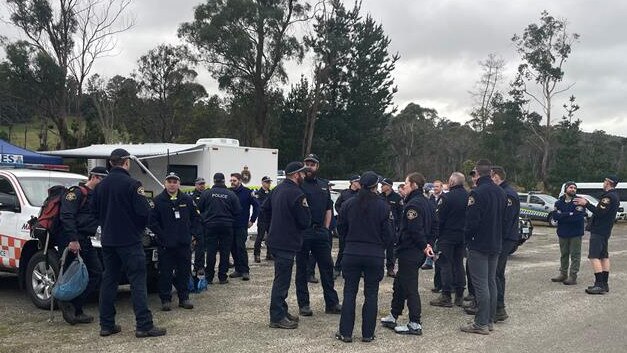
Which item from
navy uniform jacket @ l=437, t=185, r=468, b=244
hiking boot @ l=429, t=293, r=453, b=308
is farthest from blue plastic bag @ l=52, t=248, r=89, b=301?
navy uniform jacket @ l=437, t=185, r=468, b=244

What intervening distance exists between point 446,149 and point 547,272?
198ft

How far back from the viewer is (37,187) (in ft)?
25.9

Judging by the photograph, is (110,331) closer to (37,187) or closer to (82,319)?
(82,319)

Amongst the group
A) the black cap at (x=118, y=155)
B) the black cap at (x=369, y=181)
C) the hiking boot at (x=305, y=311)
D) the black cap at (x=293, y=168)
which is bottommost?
the hiking boot at (x=305, y=311)

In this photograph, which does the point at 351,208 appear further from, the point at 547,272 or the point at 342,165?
the point at 342,165

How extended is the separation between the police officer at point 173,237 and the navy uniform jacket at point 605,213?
623cm

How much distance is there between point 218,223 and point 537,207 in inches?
863

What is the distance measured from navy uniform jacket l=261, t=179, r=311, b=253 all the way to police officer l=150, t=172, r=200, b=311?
1393mm

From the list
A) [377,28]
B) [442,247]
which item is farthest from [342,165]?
[442,247]

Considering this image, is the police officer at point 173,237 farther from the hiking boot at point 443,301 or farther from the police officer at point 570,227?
the police officer at point 570,227

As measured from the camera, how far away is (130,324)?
21.5 ft

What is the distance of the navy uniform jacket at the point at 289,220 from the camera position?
21.1 feet

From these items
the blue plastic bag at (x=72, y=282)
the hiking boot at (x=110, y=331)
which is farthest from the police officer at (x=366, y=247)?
the blue plastic bag at (x=72, y=282)

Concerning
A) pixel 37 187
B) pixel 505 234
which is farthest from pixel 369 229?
pixel 37 187
